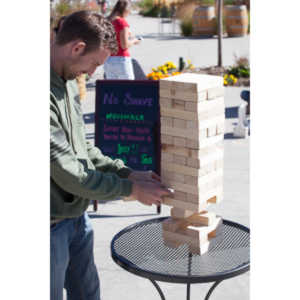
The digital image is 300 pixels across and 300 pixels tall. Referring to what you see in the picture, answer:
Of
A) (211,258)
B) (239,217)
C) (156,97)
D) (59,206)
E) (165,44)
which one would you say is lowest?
(239,217)

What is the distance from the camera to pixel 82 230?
104 inches

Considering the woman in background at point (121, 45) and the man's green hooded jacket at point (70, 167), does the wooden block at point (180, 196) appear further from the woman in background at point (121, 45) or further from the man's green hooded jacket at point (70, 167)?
the woman in background at point (121, 45)

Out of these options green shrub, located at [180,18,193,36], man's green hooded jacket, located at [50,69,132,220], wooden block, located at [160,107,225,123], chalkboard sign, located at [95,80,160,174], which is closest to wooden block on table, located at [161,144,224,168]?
wooden block, located at [160,107,225,123]

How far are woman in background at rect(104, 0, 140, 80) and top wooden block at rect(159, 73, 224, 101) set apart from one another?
4.11 meters

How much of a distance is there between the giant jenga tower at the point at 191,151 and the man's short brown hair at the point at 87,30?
11.7 inches

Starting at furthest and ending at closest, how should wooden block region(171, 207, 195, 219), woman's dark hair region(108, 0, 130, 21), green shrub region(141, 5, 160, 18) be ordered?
green shrub region(141, 5, 160, 18) → woman's dark hair region(108, 0, 130, 21) → wooden block region(171, 207, 195, 219)

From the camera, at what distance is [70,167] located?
2.19 metres

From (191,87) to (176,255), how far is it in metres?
0.72

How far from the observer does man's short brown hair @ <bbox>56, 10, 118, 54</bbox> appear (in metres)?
2.27

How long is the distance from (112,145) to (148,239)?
2.48 m

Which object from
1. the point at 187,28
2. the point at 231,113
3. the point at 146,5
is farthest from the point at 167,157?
the point at 146,5

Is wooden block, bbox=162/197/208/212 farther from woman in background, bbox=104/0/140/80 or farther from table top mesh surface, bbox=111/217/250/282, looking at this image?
woman in background, bbox=104/0/140/80

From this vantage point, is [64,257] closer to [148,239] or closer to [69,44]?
[148,239]
